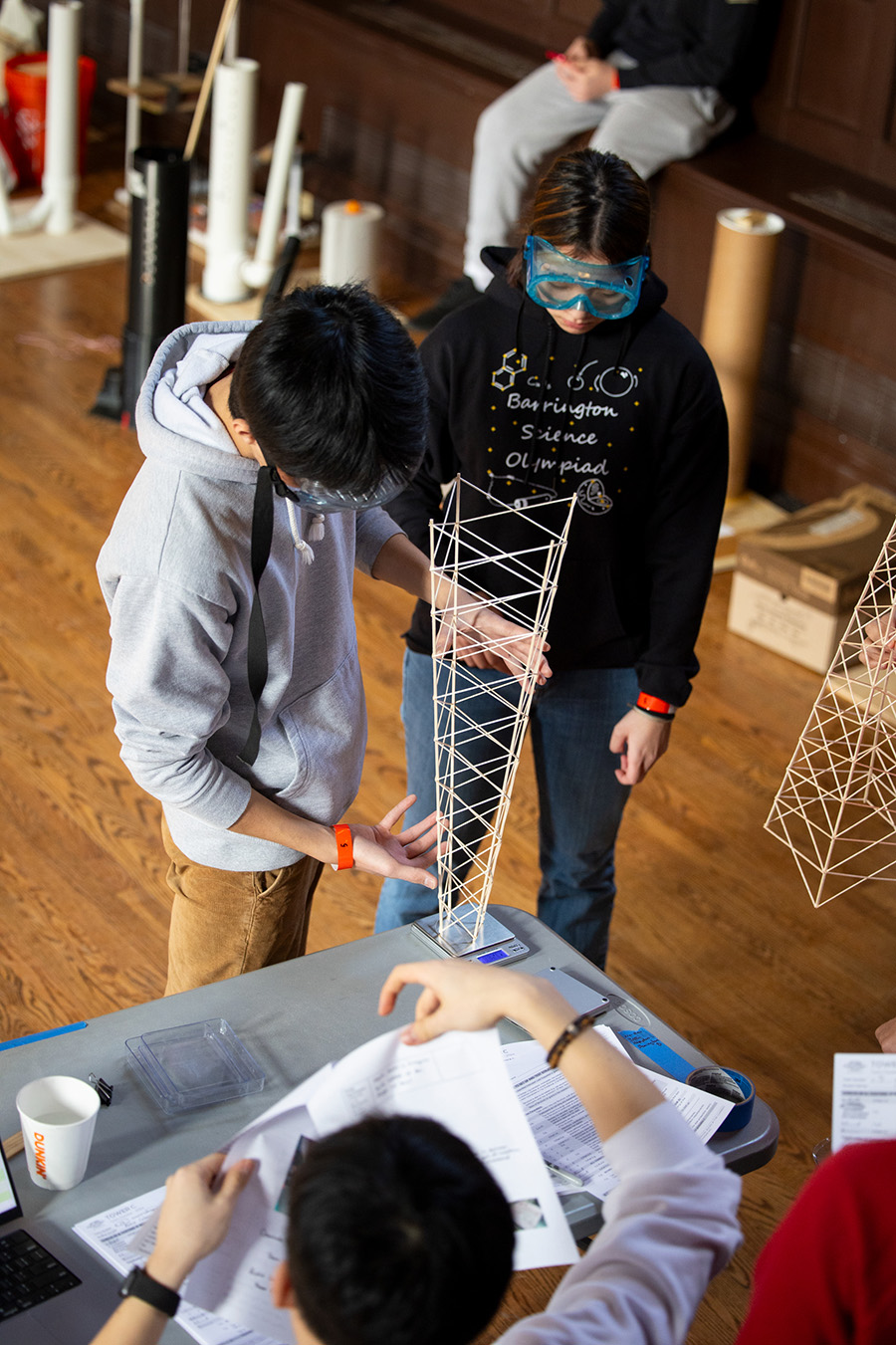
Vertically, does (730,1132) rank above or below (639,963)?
above

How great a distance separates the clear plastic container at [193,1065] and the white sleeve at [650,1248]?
0.49m

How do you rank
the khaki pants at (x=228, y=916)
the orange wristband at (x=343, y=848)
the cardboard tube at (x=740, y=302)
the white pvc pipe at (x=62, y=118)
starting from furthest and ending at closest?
the white pvc pipe at (x=62, y=118)
the cardboard tube at (x=740, y=302)
the khaki pants at (x=228, y=916)
the orange wristband at (x=343, y=848)

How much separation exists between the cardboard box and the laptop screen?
8.29 feet

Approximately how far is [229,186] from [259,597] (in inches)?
152

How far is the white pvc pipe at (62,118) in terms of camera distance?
5000 millimetres

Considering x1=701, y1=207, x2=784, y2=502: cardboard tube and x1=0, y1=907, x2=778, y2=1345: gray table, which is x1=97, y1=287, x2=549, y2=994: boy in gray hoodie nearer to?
x1=0, y1=907, x2=778, y2=1345: gray table

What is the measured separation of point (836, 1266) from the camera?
0.95 m

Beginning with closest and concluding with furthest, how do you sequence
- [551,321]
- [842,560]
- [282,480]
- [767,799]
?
[282,480], [551,321], [767,799], [842,560]

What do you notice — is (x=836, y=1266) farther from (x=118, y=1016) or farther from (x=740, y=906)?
(x=740, y=906)

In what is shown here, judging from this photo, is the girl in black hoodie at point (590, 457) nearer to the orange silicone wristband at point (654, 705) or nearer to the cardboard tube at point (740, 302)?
the orange silicone wristband at point (654, 705)

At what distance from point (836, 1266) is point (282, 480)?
2.77 feet

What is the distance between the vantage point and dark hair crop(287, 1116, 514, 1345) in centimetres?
87

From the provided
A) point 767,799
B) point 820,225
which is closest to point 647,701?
point 767,799

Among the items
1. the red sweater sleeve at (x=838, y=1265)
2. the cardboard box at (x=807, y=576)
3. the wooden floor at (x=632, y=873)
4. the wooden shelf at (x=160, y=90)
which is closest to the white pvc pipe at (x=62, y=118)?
the wooden shelf at (x=160, y=90)
